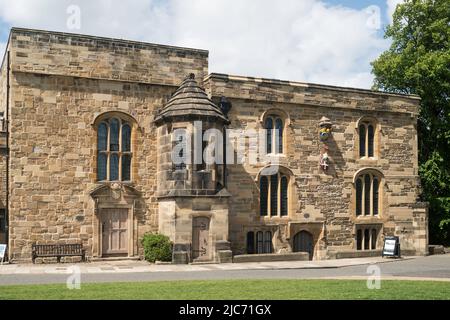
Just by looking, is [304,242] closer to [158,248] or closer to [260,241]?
[260,241]

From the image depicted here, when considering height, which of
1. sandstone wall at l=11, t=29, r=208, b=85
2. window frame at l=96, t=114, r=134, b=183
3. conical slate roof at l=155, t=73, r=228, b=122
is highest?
sandstone wall at l=11, t=29, r=208, b=85

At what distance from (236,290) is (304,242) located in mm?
12981

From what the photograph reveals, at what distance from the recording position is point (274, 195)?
1025 inches

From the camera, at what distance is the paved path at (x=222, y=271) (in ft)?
57.3

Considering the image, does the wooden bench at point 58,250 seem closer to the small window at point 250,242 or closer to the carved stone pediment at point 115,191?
the carved stone pediment at point 115,191

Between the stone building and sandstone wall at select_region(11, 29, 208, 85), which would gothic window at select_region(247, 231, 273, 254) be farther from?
sandstone wall at select_region(11, 29, 208, 85)

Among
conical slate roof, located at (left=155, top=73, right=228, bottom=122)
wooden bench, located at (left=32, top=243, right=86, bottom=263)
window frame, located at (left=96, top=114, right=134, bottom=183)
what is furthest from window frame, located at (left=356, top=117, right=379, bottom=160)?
wooden bench, located at (left=32, top=243, right=86, bottom=263)

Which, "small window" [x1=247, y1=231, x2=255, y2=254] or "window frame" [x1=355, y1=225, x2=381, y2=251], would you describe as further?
"window frame" [x1=355, y1=225, x2=381, y2=251]

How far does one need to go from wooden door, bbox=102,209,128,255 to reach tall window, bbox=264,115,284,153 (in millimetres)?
7027

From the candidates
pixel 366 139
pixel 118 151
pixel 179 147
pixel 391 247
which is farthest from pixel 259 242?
pixel 366 139

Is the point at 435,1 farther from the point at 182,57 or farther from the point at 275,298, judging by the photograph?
the point at 275,298

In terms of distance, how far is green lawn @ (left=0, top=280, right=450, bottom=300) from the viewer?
13.2 meters

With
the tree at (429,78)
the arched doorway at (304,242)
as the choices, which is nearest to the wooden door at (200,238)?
the arched doorway at (304,242)

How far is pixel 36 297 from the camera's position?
1292cm
